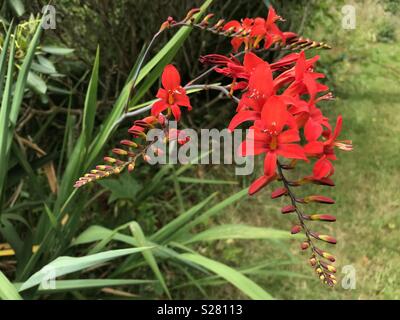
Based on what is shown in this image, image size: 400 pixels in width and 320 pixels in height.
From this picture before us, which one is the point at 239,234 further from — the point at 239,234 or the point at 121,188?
the point at 121,188

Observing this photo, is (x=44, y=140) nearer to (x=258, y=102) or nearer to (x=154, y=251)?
(x=154, y=251)

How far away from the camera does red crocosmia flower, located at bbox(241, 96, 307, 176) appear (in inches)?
26.1

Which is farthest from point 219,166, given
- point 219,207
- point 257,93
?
point 257,93

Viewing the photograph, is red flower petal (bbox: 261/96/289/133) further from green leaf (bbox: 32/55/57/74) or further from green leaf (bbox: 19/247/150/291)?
green leaf (bbox: 32/55/57/74)

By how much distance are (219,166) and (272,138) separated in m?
1.73

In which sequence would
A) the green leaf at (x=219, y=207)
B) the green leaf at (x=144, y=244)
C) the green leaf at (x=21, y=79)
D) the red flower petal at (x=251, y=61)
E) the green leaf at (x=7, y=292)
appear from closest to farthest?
1. the red flower petal at (x=251, y=61)
2. the green leaf at (x=7, y=292)
3. the green leaf at (x=21, y=79)
4. the green leaf at (x=144, y=244)
5. the green leaf at (x=219, y=207)

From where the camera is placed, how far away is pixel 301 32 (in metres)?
2.43

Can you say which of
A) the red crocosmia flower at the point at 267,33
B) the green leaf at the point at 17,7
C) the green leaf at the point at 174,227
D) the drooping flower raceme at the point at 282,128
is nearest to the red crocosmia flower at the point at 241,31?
the red crocosmia flower at the point at 267,33

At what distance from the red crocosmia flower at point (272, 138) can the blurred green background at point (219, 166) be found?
0.97 m

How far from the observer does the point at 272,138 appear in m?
0.68

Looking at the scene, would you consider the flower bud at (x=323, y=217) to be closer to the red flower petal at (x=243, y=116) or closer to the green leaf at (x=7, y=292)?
the red flower petal at (x=243, y=116)

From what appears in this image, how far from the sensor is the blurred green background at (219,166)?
1871 millimetres

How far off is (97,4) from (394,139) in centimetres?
150

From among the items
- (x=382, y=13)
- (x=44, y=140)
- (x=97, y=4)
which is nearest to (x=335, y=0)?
(x=382, y=13)
